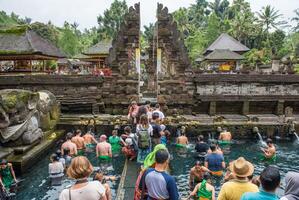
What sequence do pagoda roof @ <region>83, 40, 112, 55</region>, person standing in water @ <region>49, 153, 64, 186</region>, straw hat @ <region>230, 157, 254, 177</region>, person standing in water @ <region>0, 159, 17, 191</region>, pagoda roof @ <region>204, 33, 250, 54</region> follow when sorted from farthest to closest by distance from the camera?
pagoda roof @ <region>83, 40, 112, 55</region> → pagoda roof @ <region>204, 33, 250, 54</region> → person standing in water @ <region>49, 153, 64, 186</region> → person standing in water @ <region>0, 159, 17, 191</region> → straw hat @ <region>230, 157, 254, 177</region>

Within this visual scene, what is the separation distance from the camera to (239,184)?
142 inches

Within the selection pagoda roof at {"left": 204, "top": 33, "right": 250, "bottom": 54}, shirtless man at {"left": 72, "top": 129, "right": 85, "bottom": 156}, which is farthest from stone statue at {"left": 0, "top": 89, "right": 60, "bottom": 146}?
pagoda roof at {"left": 204, "top": 33, "right": 250, "bottom": 54}

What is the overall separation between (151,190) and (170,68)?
622 inches

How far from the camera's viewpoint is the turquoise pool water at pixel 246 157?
34.1 ft

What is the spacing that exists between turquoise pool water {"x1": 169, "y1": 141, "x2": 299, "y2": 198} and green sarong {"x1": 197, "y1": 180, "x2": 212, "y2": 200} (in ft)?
7.28

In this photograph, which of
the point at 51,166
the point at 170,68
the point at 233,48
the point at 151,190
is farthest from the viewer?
the point at 233,48

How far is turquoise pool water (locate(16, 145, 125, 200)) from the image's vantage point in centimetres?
873

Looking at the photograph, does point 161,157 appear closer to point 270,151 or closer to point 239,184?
point 239,184

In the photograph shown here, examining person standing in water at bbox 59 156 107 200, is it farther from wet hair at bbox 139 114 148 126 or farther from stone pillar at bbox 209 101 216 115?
stone pillar at bbox 209 101 216 115

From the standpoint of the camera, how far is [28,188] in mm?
9211

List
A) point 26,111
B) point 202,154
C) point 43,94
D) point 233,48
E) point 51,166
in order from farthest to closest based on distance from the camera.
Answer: point 233,48 → point 43,94 → point 26,111 → point 202,154 → point 51,166

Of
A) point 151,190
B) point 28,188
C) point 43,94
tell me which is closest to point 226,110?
point 43,94

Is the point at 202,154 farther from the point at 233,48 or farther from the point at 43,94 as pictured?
the point at 233,48

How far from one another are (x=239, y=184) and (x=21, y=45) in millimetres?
21019
